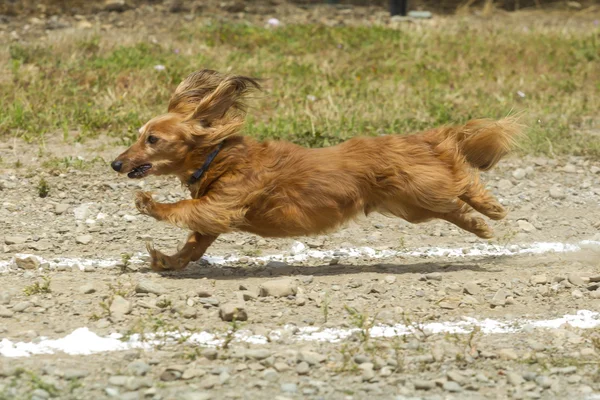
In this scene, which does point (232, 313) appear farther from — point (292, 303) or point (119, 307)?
point (119, 307)

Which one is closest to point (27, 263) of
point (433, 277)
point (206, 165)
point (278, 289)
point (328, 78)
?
point (206, 165)

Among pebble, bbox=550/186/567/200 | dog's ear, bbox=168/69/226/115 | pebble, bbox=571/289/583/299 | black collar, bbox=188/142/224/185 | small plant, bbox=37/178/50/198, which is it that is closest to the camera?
pebble, bbox=571/289/583/299

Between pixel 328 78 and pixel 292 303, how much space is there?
5436mm

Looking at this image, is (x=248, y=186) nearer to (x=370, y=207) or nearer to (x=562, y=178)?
(x=370, y=207)

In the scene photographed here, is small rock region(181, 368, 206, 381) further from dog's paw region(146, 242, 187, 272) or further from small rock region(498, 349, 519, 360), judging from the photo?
dog's paw region(146, 242, 187, 272)

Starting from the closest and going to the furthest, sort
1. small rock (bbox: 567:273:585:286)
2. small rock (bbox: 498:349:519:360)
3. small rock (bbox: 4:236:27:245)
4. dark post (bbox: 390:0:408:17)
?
Answer: small rock (bbox: 498:349:519:360) < small rock (bbox: 567:273:585:286) < small rock (bbox: 4:236:27:245) < dark post (bbox: 390:0:408:17)

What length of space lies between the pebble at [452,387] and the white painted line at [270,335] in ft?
1.90

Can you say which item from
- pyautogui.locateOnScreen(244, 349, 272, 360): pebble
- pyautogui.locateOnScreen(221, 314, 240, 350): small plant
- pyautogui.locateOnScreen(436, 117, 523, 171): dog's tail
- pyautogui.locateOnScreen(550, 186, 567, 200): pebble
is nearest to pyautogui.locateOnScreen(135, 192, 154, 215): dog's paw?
pyautogui.locateOnScreen(221, 314, 240, 350): small plant

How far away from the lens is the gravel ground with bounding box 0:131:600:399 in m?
4.30

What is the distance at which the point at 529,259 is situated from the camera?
6477mm

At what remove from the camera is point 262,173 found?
233 inches

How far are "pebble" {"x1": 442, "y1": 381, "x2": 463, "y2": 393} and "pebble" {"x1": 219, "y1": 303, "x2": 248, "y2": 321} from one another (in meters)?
1.16

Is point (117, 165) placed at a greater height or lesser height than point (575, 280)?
greater

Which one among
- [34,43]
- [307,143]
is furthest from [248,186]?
[34,43]
